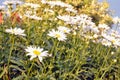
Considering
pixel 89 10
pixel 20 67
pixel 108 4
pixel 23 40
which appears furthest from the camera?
pixel 108 4

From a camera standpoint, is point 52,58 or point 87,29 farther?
point 87,29

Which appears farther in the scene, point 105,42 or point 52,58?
point 105,42

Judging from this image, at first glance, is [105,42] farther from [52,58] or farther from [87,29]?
[52,58]

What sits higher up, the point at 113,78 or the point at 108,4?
the point at 113,78

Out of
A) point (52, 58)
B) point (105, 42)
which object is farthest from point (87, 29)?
point (52, 58)

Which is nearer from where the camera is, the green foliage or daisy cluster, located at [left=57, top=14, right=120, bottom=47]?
the green foliage

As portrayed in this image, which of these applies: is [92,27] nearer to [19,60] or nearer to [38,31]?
[38,31]

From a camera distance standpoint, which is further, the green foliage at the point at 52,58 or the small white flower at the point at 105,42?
the small white flower at the point at 105,42

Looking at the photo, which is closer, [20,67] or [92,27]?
[20,67]

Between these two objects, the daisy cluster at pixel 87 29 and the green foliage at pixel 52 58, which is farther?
the daisy cluster at pixel 87 29

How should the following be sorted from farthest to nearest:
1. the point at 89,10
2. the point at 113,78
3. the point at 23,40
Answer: the point at 89,10
the point at 113,78
the point at 23,40

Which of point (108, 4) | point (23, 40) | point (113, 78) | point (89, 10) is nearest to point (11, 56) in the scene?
point (23, 40)
